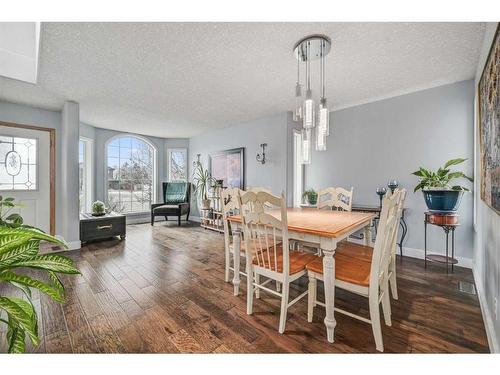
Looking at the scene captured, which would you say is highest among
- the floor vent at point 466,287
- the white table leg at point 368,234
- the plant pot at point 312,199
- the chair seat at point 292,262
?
the plant pot at point 312,199

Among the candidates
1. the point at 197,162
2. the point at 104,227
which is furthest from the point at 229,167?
the point at 104,227

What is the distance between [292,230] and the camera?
171cm

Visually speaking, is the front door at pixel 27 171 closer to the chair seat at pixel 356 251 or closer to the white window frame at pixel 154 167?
the white window frame at pixel 154 167

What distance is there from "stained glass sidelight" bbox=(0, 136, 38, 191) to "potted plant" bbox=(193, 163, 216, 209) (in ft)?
9.73

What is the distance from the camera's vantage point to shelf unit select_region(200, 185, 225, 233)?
4.78m

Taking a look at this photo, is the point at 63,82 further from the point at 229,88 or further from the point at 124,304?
the point at 124,304

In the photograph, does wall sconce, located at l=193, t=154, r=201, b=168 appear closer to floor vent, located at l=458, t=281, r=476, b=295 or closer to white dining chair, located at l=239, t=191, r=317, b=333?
white dining chair, located at l=239, t=191, r=317, b=333

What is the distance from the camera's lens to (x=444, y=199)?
2324 millimetres

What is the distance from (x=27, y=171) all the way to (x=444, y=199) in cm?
595

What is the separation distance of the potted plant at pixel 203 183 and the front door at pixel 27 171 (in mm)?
2802

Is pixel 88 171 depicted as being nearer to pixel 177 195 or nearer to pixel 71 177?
pixel 71 177

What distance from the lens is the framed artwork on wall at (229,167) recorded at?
4715 mm

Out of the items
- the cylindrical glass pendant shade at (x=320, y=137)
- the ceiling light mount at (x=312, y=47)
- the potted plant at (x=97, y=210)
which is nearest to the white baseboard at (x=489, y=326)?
the cylindrical glass pendant shade at (x=320, y=137)
